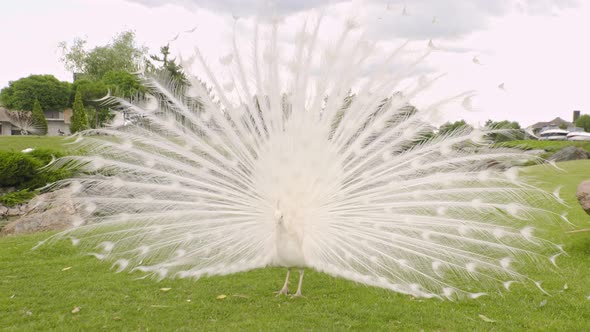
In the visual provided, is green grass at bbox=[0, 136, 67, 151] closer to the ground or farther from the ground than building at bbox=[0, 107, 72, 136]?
closer to the ground

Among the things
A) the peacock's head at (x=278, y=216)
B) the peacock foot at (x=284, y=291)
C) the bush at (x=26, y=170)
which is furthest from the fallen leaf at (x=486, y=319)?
the bush at (x=26, y=170)

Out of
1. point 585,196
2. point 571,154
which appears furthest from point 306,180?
point 571,154

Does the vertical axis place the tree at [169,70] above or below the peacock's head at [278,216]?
above

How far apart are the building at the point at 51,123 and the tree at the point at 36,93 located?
5.56 ft

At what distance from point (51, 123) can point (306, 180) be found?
2656 inches

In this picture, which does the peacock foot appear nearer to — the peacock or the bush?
the peacock

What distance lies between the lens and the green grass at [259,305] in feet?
16.2

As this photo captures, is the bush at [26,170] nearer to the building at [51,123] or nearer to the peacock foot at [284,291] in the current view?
the peacock foot at [284,291]

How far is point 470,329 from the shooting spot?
477 cm

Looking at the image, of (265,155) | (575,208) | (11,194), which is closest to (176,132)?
(265,155)

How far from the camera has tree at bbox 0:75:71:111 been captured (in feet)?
184

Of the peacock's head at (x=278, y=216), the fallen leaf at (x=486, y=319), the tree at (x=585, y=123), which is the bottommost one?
the fallen leaf at (x=486, y=319)

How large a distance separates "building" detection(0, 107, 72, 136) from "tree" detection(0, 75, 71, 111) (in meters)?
1.69

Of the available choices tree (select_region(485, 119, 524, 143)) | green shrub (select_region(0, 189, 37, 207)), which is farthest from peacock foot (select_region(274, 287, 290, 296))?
green shrub (select_region(0, 189, 37, 207))
